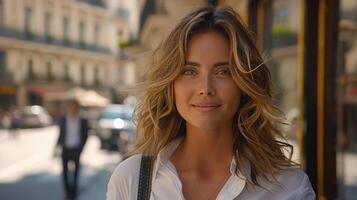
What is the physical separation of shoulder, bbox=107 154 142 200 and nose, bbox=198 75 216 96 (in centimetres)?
31

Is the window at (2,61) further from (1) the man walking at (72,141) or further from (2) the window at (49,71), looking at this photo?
(1) the man walking at (72,141)

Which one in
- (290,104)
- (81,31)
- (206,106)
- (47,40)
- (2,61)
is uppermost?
(81,31)

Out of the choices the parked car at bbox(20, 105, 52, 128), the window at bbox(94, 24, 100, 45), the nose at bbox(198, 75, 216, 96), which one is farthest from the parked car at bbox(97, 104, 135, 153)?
the window at bbox(94, 24, 100, 45)

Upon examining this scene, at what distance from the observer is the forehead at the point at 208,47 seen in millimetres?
1750

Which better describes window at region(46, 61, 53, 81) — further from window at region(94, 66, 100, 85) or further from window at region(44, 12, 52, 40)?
window at region(94, 66, 100, 85)

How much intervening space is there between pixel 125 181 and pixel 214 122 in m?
0.32

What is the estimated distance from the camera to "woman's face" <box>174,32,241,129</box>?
1.73m

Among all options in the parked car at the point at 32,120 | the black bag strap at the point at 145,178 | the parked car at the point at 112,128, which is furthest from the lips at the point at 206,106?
the parked car at the point at 32,120

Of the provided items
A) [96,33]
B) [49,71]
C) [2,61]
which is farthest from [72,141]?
[96,33]

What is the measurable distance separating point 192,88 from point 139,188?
341mm

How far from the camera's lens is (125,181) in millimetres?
1744

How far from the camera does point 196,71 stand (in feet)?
5.81

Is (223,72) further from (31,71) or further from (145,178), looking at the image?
(31,71)

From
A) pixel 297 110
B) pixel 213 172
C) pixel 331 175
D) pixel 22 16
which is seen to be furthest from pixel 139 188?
pixel 22 16
